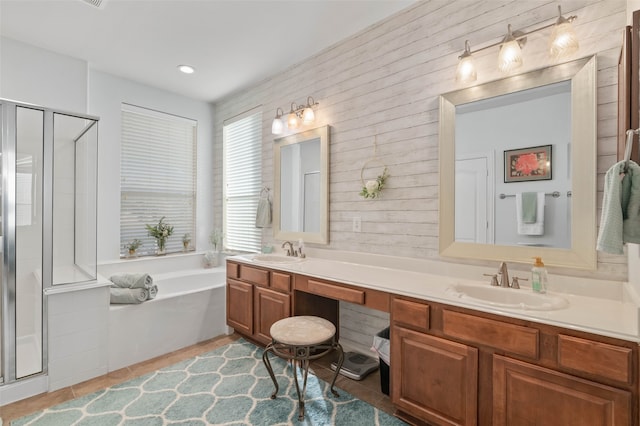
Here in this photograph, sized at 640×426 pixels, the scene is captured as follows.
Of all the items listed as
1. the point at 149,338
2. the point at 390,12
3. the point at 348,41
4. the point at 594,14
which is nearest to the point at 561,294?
the point at 594,14

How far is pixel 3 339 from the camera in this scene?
2.13 metres

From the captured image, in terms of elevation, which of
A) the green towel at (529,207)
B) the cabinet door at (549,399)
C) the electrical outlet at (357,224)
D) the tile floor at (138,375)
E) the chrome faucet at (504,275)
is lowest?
the tile floor at (138,375)

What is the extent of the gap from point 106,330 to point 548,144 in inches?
131

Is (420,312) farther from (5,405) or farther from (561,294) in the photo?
(5,405)

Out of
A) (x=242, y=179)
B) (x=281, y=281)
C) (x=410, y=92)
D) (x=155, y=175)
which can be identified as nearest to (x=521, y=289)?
(x=410, y=92)

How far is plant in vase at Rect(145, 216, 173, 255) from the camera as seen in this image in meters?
3.91

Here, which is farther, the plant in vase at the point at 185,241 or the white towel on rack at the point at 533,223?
the plant in vase at the point at 185,241

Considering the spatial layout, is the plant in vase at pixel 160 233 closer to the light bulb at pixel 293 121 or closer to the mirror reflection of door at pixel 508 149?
the light bulb at pixel 293 121

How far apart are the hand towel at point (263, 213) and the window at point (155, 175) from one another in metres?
1.36

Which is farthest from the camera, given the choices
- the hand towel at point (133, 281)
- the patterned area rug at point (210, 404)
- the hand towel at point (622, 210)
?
the hand towel at point (133, 281)

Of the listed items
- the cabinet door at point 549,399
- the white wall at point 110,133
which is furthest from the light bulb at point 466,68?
the white wall at point 110,133

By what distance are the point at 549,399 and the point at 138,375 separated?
8.75 ft

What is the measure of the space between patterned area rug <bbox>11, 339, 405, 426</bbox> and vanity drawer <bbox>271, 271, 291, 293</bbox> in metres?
0.62

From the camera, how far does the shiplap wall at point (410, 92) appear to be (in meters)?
1.62
